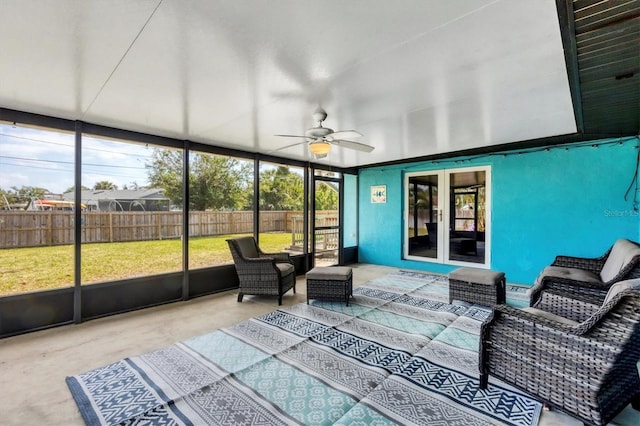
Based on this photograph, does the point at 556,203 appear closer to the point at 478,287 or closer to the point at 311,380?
the point at 478,287

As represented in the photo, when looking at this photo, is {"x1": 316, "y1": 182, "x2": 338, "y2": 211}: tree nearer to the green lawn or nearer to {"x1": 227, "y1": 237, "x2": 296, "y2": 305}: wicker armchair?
the green lawn

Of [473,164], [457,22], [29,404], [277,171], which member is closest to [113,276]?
[29,404]

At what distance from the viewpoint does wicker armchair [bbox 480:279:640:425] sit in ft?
5.07

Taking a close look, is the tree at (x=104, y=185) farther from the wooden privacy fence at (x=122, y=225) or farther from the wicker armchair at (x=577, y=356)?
the wicker armchair at (x=577, y=356)

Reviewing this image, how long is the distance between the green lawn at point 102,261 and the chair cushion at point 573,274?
4238mm

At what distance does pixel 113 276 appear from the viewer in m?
3.95

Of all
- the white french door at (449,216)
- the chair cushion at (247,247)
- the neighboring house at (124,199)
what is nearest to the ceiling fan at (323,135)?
the chair cushion at (247,247)

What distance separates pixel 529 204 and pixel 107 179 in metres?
6.47

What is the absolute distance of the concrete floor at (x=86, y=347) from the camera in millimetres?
1873

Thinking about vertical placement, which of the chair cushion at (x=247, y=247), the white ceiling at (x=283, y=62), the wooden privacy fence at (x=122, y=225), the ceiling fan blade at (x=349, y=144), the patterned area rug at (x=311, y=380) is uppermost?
the white ceiling at (x=283, y=62)

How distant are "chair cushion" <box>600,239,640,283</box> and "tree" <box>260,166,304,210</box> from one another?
463 centimetres

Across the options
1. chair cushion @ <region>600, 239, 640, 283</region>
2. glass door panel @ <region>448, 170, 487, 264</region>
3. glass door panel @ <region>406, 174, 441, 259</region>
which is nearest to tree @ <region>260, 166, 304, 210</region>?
glass door panel @ <region>406, 174, 441, 259</region>

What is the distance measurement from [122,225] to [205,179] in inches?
53.5

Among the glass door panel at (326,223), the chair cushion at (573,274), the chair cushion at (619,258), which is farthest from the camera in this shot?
the glass door panel at (326,223)
